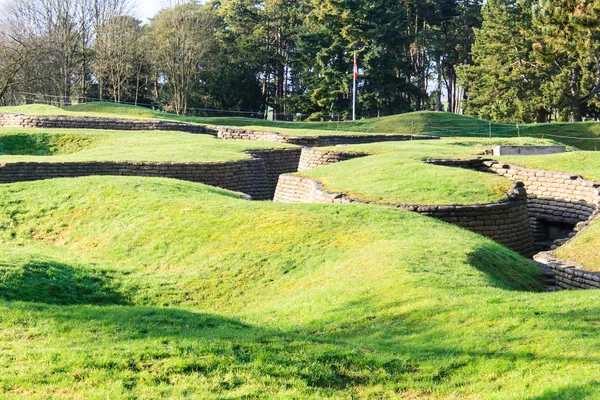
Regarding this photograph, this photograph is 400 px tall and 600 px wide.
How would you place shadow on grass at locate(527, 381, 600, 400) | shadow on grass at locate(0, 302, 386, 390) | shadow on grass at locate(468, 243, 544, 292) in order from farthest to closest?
shadow on grass at locate(468, 243, 544, 292) < shadow on grass at locate(0, 302, 386, 390) < shadow on grass at locate(527, 381, 600, 400)

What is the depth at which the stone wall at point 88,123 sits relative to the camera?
87.0 feet

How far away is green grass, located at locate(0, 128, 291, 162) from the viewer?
786 inches

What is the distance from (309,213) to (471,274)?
11.6ft

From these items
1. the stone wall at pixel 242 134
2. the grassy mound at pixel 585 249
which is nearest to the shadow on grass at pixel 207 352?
the grassy mound at pixel 585 249

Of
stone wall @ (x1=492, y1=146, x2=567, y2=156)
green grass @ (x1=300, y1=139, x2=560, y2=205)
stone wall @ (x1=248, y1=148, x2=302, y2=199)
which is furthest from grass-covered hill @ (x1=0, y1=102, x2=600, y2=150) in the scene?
green grass @ (x1=300, y1=139, x2=560, y2=205)

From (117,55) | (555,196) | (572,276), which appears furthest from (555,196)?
(117,55)

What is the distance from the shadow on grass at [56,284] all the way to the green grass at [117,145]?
30.9ft

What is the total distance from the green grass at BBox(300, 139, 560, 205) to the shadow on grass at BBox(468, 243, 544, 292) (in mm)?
2993

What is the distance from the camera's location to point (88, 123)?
88.8ft

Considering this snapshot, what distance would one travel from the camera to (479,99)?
1969 inches

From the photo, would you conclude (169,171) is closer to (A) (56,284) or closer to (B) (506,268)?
(A) (56,284)

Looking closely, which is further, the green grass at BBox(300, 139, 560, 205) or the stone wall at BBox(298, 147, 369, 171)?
the stone wall at BBox(298, 147, 369, 171)

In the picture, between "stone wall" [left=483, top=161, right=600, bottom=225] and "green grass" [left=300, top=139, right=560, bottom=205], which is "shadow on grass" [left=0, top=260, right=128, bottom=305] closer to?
"green grass" [left=300, top=139, right=560, bottom=205]

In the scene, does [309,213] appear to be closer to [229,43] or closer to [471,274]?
[471,274]
